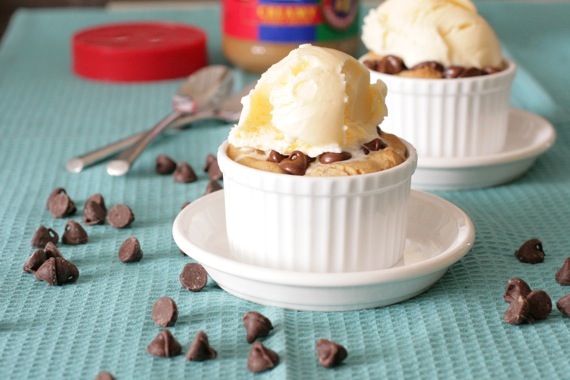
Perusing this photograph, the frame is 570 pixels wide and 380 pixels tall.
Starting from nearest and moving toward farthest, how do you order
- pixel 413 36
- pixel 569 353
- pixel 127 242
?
pixel 569 353
pixel 127 242
pixel 413 36

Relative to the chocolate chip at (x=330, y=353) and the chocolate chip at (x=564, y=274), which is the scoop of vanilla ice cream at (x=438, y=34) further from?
the chocolate chip at (x=330, y=353)

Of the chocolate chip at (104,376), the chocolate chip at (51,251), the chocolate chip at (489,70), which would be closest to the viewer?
the chocolate chip at (104,376)

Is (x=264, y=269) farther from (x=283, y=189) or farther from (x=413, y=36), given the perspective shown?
(x=413, y=36)

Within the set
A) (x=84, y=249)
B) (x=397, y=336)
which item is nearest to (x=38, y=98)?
(x=84, y=249)

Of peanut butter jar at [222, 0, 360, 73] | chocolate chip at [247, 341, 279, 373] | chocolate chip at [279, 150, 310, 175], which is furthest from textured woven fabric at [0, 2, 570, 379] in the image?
peanut butter jar at [222, 0, 360, 73]

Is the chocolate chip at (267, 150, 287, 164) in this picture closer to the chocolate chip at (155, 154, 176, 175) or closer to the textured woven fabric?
the textured woven fabric

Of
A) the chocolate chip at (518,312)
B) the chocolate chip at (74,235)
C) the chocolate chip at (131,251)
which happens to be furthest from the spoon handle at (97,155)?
the chocolate chip at (518,312)
